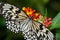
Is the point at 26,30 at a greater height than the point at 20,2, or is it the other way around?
the point at 20,2

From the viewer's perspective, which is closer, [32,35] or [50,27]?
[32,35]

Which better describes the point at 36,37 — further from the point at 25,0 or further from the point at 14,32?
the point at 25,0

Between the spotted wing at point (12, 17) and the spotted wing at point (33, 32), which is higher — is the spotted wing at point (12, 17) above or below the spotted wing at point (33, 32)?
→ above

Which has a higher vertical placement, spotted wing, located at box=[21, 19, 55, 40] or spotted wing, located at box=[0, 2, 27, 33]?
spotted wing, located at box=[0, 2, 27, 33]

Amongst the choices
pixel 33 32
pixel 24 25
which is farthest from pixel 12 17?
pixel 33 32

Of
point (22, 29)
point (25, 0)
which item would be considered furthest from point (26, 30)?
point (25, 0)
